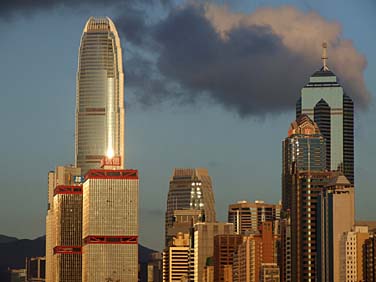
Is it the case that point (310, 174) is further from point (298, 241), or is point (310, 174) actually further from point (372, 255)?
point (372, 255)

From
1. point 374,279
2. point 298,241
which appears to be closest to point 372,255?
point 374,279

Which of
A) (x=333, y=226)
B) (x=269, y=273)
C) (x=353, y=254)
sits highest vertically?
(x=333, y=226)

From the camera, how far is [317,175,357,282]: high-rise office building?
591 feet

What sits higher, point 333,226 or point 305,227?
point 305,227

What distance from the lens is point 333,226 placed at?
598 feet

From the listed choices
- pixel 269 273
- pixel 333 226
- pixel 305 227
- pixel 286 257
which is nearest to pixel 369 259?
pixel 333 226

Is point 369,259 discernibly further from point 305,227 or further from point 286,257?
point 286,257

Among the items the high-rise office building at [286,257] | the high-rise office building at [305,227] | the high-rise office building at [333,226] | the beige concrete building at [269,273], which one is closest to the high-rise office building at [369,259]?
the high-rise office building at [333,226]

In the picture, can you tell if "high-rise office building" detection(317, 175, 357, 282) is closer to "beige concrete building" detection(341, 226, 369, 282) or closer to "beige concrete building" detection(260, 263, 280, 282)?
"beige concrete building" detection(341, 226, 369, 282)

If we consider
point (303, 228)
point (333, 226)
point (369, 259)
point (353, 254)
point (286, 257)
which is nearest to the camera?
point (369, 259)

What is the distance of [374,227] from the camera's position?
198 meters

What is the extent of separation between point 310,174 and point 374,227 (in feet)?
30.5

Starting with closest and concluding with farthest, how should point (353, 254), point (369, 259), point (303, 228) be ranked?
point (369, 259) → point (353, 254) → point (303, 228)

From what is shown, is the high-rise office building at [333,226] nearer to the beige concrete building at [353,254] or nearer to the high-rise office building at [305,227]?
the beige concrete building at [353,254]
